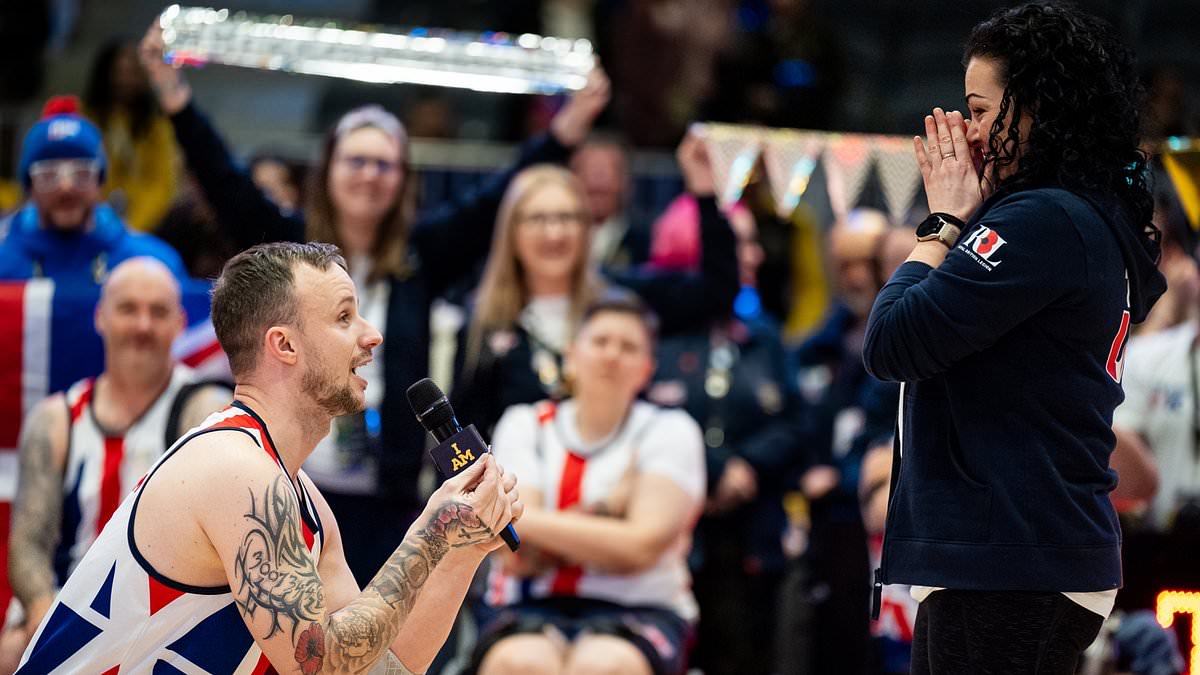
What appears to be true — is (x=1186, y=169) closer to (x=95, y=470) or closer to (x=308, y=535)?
(x=308, y=535)

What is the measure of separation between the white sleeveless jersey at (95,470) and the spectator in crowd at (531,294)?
1.17m

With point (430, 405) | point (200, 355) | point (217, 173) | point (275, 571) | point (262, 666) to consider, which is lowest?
point (262, 666)

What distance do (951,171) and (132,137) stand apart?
566cm

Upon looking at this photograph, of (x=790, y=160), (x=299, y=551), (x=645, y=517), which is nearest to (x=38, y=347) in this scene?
(x=645, y=517)

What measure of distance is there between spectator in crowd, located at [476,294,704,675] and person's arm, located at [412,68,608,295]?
1.76 ft

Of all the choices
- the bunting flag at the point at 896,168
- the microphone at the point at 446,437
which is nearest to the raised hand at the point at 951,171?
the microphone at the point at 446,437

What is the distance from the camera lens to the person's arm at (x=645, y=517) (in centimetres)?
484

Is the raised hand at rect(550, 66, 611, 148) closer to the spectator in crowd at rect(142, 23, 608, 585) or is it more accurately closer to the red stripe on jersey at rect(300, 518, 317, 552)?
the spectator in crowd at rect(142, 23, 608, 585)

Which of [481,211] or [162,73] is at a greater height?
[162,73]

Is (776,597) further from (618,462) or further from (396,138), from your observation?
(396,138)

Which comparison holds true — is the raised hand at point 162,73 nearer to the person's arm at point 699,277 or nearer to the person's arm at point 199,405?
the person's arm at point 199,405

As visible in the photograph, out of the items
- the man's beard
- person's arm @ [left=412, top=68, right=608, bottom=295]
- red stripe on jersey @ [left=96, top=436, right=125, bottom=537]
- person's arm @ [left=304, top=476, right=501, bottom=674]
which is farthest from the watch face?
red stripe on jersey @ [left=96, top=436, right=125, bottom=537]

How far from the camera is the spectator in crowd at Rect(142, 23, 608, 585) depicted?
5.01 m

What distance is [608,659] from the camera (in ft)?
15.2
